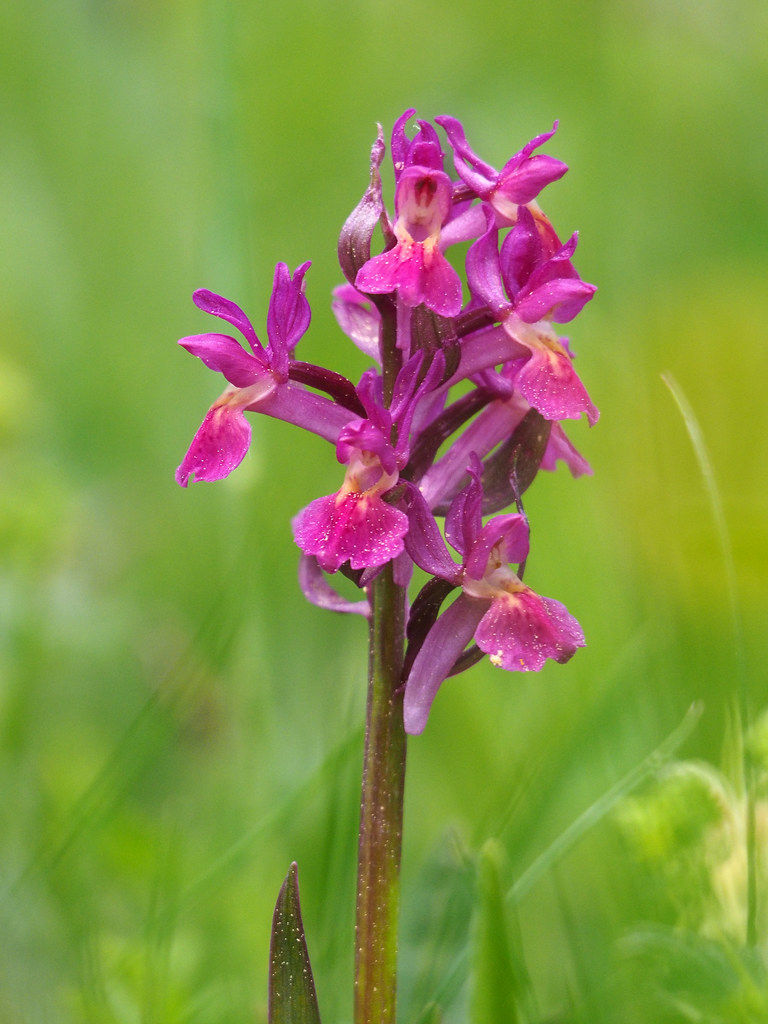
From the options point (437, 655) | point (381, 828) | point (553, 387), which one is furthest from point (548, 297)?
point (381, 828)

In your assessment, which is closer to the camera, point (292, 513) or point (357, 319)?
point (357, 319)

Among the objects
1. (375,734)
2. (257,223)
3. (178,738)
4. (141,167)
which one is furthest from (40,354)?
(375,734)

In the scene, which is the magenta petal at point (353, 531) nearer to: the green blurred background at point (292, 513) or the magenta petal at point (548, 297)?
the magenta petal at point (548, 297)

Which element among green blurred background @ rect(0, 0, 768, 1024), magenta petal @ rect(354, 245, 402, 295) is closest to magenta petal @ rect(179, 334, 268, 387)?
magenta petal @ rect(354, 245, 402, 295)

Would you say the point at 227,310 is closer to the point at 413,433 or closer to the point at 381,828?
the point at 413,433

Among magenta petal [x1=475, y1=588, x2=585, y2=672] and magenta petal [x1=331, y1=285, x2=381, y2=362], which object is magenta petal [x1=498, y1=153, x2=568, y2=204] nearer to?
magenta petal [x1=331, y1=285, x2=381, y2=362]

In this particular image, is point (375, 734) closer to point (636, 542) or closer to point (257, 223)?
point (636, 542)

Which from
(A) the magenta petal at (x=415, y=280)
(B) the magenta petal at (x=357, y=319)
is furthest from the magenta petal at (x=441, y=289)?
(B) the magenta petal at (x=357, y=319)

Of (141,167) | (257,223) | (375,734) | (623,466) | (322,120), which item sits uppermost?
(322,120)
